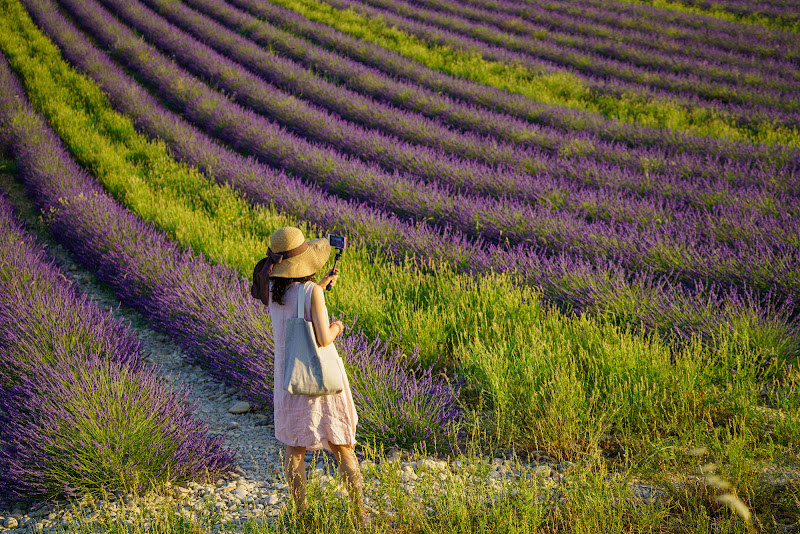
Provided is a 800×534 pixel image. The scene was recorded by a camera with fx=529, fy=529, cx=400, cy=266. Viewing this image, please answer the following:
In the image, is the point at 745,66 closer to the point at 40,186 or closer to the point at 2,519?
the point at 40,186

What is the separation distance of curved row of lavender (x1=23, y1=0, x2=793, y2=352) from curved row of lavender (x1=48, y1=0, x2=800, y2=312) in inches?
5.3

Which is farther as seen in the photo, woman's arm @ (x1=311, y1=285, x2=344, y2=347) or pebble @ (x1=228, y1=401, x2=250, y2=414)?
pebble @ (x1=228, y1=401, x2=250, y2=414)

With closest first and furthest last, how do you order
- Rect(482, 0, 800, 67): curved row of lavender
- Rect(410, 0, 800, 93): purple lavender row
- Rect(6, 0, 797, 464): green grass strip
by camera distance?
Rect(6, 0, 797, 464): green grass strip
Rect(410, 0, 800, 93): purple lavender row
Rect(482, 0, 800, 67): curved row of lavender

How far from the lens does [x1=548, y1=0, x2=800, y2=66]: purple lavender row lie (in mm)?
11716

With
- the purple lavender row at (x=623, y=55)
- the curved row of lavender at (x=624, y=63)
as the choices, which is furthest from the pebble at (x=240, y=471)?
the purple lavender row at (x=623, y=55)

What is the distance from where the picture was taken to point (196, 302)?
3.59 meters

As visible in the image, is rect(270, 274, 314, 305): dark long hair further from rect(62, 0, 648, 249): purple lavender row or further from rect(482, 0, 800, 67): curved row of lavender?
rect(482, 0, 800, 67): curved row of lavender

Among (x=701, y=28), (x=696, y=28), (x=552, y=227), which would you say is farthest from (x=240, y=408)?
(x=696, y=28)

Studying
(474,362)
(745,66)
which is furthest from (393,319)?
(745,66)

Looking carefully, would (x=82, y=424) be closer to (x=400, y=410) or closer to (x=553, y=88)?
(x=400, y=410)

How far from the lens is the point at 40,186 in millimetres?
5820

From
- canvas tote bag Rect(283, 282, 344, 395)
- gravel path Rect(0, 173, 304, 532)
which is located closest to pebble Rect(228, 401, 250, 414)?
gravel path Rect(0, 173, 304, 532)

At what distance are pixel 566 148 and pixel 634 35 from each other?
27.4 feet

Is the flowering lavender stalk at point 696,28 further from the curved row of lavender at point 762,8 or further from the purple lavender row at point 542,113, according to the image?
the purple lavender row at point 542,113
